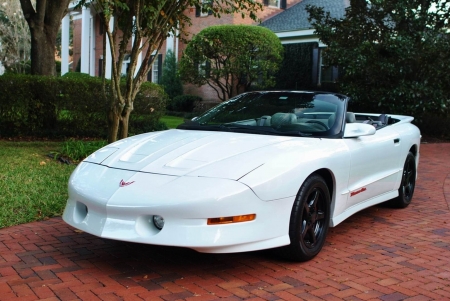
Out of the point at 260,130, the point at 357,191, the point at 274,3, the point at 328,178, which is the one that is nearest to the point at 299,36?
the point at 274,3

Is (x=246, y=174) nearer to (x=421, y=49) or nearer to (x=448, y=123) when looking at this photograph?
(x=421, y=49)

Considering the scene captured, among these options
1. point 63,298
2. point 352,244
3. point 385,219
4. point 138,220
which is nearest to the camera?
point 63,298

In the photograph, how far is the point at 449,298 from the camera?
144 inches

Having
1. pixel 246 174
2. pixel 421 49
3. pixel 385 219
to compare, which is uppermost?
pixel 421 49

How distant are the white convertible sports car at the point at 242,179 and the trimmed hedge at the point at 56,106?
18.8ft

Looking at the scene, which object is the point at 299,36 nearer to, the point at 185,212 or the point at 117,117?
the point at 117,117

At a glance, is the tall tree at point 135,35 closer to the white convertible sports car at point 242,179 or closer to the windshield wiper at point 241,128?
the white convertible sports car at point 242,179

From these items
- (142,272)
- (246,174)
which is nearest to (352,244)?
(246,174)

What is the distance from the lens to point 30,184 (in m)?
6.74

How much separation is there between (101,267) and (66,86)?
23.6ft

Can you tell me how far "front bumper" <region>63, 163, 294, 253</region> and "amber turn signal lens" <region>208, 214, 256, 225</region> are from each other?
0.02m

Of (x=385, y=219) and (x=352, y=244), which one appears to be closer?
(x=352, y=244)

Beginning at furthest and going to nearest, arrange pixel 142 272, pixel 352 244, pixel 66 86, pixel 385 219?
pixel 66 86 → pixel 385 219 → pixel 352 244 → pixel 142 272

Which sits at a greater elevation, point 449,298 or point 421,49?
point 421,49
